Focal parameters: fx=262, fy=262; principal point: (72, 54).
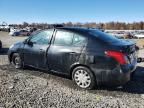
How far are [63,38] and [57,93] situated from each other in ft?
5.75

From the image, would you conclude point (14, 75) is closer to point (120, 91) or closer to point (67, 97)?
point (67, 97)

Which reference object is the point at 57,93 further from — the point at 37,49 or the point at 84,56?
the point at 37,49

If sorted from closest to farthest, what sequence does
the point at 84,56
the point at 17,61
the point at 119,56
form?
the point at 119,56 < the point at 84,56 < the point at 17,61

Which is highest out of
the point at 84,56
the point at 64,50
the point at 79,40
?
the point at 79,40

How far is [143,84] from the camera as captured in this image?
714 centimetres

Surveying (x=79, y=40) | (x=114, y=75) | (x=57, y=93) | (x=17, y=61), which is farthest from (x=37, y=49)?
(x=114, y=75)

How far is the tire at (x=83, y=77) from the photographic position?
6477mm

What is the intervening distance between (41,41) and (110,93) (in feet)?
8.66

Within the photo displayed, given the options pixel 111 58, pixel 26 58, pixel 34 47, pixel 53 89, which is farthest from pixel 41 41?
pixel 111 58

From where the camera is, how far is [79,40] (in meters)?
6.82

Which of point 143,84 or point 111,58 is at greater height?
point 111,58

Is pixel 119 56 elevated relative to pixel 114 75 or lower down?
elevated

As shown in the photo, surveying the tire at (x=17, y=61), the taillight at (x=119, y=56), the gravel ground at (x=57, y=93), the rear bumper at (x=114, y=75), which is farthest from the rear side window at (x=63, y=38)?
the tire at (x=17, y=61)

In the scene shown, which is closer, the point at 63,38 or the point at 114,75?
the point at 114,75
